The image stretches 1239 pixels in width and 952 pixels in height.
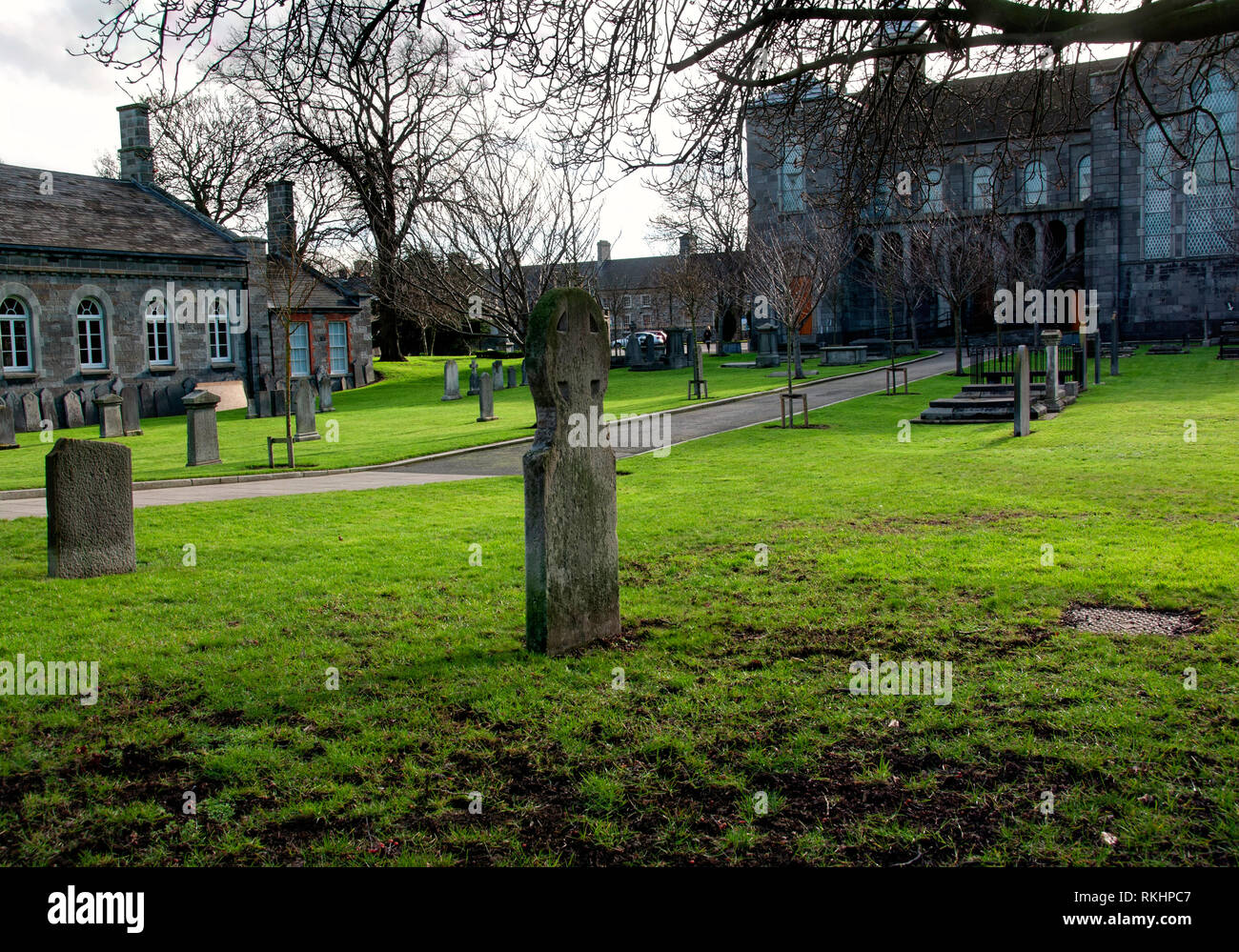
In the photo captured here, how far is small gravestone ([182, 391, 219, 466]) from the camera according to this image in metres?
18.0

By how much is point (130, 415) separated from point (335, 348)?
16975 millimetres

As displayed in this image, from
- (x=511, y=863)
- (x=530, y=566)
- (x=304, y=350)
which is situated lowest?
(x=511, y=863)

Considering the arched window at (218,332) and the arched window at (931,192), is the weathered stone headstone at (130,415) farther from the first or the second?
the arched window at (931,192)

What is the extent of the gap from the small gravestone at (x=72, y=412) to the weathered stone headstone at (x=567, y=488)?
1105 inches

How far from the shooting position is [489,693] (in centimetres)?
544

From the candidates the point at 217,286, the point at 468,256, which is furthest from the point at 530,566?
the point at 217,286

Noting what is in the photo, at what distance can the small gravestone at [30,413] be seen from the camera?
2688cm

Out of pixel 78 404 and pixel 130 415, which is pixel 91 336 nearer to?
pixel 78 404

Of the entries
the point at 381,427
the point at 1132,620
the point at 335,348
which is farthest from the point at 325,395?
the point at 1132,620

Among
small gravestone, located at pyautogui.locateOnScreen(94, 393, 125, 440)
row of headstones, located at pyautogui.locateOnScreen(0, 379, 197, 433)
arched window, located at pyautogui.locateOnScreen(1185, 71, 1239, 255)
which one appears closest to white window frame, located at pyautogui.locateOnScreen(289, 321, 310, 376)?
row of headstones, located at pyautogui.locateOnScreen(0, 379, 197, 433)

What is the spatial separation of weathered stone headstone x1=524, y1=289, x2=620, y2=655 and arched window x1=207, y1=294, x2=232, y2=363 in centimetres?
3307

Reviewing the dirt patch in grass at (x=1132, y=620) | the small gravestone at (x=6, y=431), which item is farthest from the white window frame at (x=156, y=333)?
the dirt patch in grass at (x=1132, y=620)

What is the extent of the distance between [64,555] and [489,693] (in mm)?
5274
